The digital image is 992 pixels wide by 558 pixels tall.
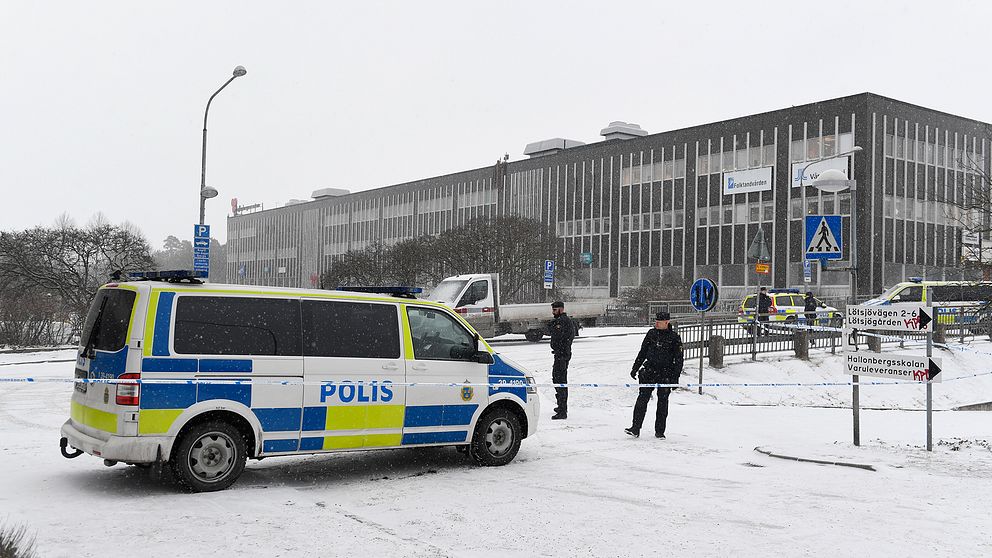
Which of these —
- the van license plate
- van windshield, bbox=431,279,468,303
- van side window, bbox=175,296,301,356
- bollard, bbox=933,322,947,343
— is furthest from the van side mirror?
bollard, bbox=933,322,947,343

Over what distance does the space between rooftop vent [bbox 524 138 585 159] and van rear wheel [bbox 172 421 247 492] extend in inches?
2904

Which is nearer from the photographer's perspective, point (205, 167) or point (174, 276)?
point (174, 276)

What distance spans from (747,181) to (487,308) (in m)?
41.1

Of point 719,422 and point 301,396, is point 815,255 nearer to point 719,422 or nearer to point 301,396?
point 719,422

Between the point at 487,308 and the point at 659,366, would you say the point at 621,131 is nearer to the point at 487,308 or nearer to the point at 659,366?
the point at 487,308

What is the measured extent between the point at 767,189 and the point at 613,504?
57.3 meters

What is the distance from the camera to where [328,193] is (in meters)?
112

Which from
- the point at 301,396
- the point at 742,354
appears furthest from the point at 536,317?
the point at 301,396

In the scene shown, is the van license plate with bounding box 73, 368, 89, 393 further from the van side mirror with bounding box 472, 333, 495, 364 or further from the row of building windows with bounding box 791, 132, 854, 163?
the row of building windows with bounding box 791, 132, 854, 163

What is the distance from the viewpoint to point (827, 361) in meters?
23.5

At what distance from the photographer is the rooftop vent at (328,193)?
110 meters

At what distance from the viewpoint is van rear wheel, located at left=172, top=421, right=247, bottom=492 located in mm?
7805

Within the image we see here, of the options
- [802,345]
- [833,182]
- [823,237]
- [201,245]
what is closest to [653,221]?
[802,345]

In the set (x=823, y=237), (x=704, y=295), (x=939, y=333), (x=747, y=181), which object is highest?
(x=747, y=181)
